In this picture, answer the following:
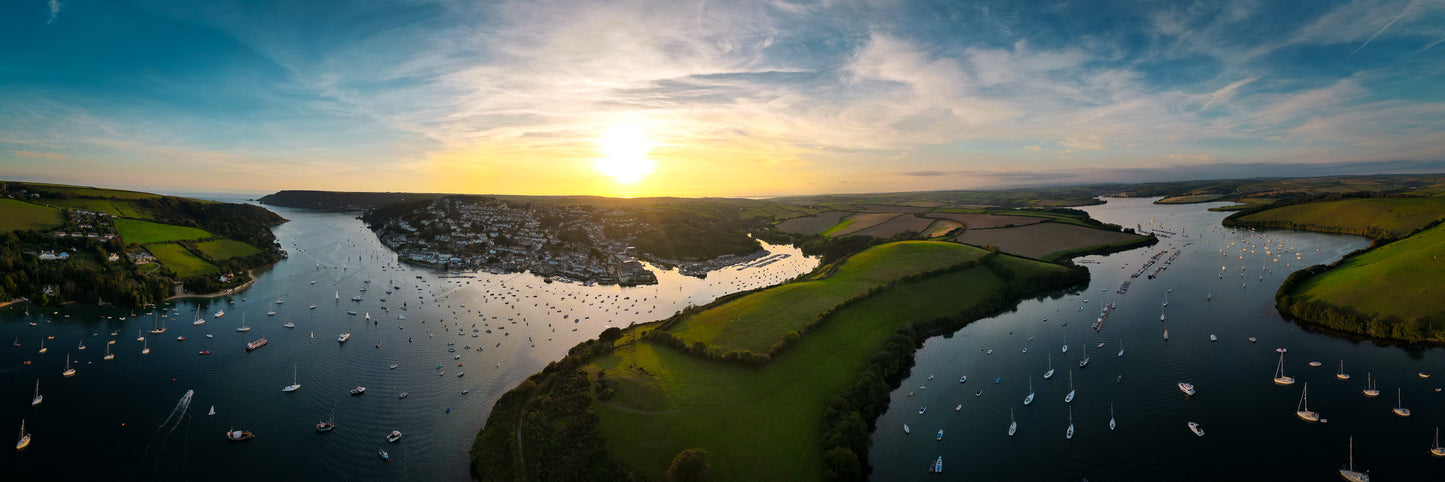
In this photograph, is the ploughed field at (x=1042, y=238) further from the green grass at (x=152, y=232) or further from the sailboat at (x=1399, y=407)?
the green grass at (x=152, y=232)

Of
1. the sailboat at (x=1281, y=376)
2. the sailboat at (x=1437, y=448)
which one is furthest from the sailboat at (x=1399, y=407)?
the sailboat at (x=1281, y=376)

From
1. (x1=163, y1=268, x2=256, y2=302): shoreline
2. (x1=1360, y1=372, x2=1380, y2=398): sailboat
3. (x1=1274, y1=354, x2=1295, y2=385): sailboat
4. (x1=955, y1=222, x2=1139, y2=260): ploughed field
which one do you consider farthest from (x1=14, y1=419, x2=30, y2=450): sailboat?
(x1=955, y1=222, x2=1139, y2=260): ploughed field

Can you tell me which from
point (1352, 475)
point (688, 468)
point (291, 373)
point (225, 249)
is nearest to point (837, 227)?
point (1352, 475)

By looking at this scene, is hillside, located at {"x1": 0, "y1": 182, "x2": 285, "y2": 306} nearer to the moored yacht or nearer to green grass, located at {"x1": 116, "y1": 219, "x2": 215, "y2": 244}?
green grass, located at {"x1": 116, "y1": 219, "x2": 215, "y2": 244}

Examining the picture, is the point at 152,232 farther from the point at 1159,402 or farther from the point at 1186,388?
the point at 1186,388

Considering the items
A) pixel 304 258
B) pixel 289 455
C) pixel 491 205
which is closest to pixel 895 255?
pixel 289 455

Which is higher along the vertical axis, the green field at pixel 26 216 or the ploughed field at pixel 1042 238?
the green field at pixel 26 216

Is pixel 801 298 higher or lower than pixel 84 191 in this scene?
lower
